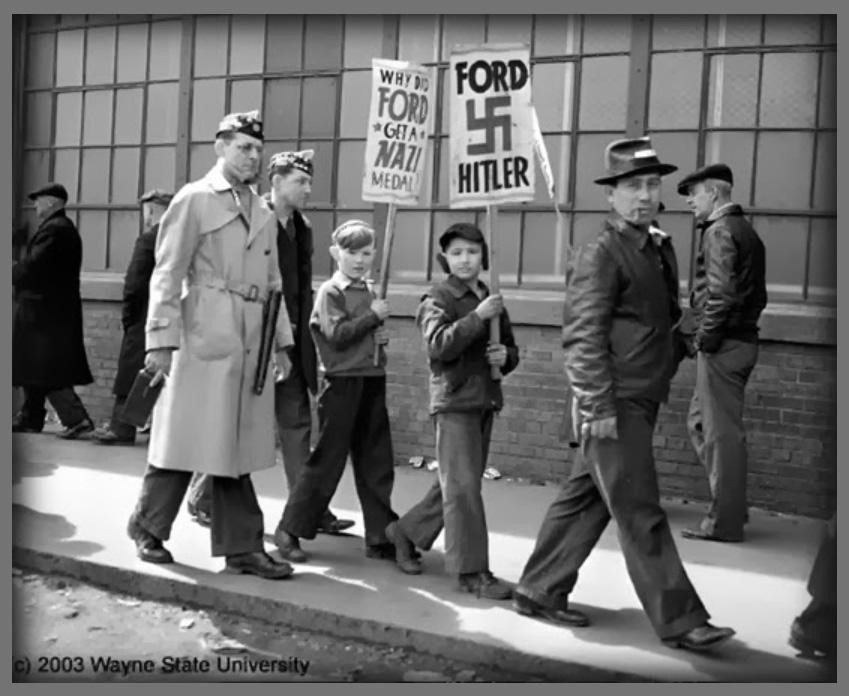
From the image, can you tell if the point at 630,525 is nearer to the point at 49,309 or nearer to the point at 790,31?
the point at 790,31

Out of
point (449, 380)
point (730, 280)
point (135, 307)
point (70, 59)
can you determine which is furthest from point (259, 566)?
point (70, 59)

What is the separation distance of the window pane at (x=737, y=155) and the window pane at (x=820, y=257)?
0.47 m

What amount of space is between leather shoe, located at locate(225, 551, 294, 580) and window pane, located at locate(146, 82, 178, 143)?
553 centimetres

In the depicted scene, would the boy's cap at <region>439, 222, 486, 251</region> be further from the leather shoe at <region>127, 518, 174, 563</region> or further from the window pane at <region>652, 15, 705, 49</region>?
the window pane at <region>652, 15, 705, 49</region>

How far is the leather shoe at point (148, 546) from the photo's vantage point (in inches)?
248

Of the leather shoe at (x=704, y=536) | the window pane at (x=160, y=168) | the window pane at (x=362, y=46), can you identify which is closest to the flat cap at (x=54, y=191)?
the window pane at (x=160, y=168)

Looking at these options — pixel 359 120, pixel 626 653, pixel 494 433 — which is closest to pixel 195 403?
pixel 626 653

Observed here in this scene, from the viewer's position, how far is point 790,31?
792 cm

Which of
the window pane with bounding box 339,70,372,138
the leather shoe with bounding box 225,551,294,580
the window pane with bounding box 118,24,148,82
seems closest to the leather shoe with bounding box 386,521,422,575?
the leather shoe with bounding box 225,551,294,580

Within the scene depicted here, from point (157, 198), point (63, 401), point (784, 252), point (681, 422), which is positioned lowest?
point (63, 401)

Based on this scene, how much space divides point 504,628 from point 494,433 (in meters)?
3.99

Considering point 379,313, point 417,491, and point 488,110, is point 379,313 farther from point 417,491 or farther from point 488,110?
point 417,491

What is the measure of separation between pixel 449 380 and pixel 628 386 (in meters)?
1.00

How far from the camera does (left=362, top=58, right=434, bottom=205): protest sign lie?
6637mm
